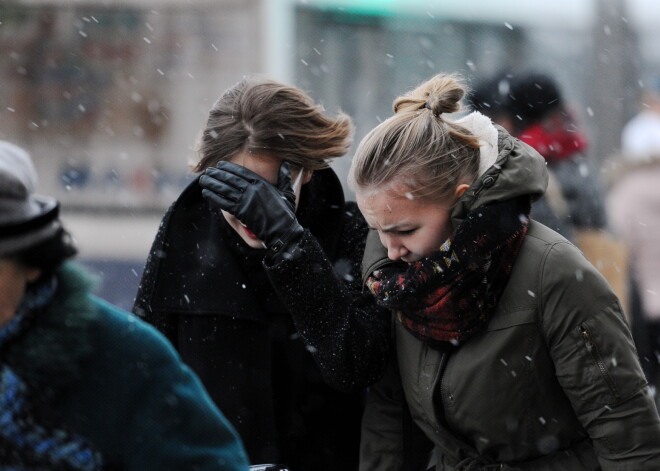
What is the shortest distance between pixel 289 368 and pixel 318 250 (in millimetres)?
471

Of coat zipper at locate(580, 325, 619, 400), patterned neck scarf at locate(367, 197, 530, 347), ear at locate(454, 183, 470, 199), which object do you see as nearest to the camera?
coat zipper at locate(580, 325, 619, 400)

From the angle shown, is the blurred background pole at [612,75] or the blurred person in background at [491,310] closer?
the blurred person in background at [491,310]

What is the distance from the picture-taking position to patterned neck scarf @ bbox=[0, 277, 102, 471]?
181cm

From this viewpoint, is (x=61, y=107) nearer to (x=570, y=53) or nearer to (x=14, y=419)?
(x=570, y=53)

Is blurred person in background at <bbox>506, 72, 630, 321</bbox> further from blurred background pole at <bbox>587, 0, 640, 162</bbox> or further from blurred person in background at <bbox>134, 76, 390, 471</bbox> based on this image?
blurred background pole at <bbox>587, 0, 640, 162</bbox>

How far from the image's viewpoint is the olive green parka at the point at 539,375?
2.48 metres

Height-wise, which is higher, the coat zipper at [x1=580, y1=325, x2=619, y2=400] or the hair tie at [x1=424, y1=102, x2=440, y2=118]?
the hair tie at [x1=424, y1=102, x2=440, y2=118]

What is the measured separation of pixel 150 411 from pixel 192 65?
7160 millimetres

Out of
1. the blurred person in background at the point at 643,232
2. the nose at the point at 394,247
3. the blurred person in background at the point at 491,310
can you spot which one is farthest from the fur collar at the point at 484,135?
the blurred person in background at the point at 643,232

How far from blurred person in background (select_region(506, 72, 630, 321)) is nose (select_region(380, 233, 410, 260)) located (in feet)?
6.95

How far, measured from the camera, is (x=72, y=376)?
1.87 meters

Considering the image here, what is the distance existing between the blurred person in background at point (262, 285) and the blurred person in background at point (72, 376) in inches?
36.5


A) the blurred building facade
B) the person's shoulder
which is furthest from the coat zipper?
the blurred building facade

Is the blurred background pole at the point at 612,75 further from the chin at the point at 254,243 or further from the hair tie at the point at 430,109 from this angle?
the chin at the point at 254,243
